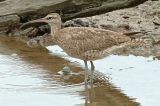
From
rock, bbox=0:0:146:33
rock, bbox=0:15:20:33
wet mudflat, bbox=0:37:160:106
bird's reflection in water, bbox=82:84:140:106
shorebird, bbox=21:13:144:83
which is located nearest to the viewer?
bird's reflection in water, bbox=82:84:140:106

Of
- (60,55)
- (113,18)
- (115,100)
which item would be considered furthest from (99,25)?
(115,100)

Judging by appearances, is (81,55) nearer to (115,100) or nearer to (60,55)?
(115,100)

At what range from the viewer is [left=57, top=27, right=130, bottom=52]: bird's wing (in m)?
8.43

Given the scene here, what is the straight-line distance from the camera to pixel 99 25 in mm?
11555

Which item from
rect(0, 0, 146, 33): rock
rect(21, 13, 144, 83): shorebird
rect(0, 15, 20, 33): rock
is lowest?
rect(21, 13, 144, 83): shorebird

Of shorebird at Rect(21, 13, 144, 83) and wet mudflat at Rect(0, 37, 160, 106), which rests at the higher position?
shorebird at Rect(21, 13, 144, 83)

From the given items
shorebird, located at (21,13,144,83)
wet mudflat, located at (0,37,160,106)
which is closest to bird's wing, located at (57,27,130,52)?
shorebird, located at (21,13,144,83)

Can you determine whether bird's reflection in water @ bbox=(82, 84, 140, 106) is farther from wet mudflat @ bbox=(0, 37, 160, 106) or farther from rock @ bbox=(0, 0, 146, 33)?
rock @ bbox=(0, 0, 146, 33)

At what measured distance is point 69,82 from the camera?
8523mm

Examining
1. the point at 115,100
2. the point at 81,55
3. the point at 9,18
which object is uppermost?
the point at 9,18

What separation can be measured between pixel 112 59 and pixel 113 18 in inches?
81.7

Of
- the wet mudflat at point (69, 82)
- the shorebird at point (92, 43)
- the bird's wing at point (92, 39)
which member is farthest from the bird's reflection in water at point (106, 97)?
the bird's wing at point (92, 39)

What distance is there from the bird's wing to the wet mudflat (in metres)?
0.55

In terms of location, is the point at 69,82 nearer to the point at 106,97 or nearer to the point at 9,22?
the point at 106,97
